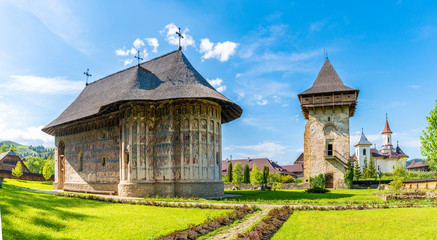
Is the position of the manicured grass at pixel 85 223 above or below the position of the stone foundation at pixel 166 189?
above

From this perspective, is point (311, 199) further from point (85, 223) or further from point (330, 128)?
point (330, 128)

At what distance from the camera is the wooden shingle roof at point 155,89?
881 inches

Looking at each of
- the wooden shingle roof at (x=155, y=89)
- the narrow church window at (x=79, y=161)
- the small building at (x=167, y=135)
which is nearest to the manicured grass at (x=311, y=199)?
the small building at (x=167, y=135)

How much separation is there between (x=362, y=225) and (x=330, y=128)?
2738cm

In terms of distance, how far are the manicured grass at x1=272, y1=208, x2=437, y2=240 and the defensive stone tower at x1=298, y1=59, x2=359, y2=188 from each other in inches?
924

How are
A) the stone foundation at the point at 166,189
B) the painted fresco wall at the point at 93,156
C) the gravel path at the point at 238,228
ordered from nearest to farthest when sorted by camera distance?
the gravel path at the point at 238,228, the stone foundation at the point at 166,189, the painted fresco wall at the point at 93,156

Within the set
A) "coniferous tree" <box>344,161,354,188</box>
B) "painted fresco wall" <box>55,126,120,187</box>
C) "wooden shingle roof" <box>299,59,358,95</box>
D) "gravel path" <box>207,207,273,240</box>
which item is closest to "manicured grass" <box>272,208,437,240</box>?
"gravel path" <box>207,207,273,240</box>

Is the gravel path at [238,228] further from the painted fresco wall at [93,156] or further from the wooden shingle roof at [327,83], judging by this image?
the wooden shingle roof at [327,83]

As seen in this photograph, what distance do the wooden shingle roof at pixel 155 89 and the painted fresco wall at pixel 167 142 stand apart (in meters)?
0.87

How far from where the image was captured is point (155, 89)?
23859mm

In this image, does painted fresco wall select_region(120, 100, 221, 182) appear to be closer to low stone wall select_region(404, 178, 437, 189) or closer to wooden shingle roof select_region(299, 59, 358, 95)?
wooden shingle roof select_region(299, 59, 358, 95)

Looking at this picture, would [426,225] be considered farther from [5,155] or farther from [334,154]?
[5,155]

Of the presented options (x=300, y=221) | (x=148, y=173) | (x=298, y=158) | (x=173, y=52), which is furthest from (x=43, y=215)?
(x=298, y=158)

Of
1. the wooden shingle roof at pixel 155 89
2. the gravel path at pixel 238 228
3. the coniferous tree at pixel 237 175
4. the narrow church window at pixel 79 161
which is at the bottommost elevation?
the coniferous tree at pixel 237 175
